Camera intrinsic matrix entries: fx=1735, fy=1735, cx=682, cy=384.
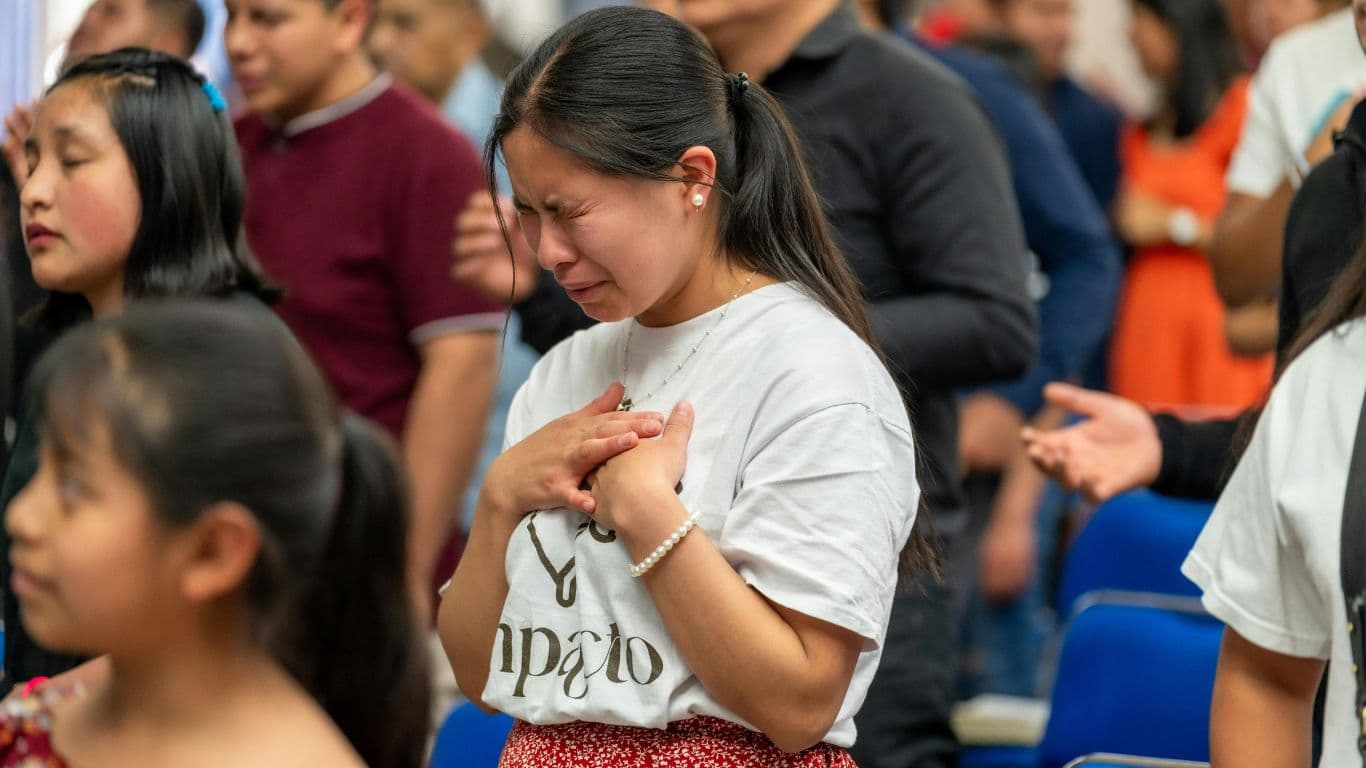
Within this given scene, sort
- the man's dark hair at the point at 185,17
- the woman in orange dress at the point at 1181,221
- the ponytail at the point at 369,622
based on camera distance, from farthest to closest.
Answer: the woman in orange dress at the point at 1181,221 → the man's dark hair at the point at 185,17 → the ponytail at the point at 369,622

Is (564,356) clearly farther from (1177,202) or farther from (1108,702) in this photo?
(1177,202)

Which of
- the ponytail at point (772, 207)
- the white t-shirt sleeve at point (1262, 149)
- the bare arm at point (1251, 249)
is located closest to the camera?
the ponytail at point (772, 207)

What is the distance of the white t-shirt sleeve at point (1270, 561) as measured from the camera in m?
1.61

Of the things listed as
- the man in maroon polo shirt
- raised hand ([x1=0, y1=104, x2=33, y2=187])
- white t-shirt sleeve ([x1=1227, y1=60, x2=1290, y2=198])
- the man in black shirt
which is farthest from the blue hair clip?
white t-shirt sleeve ([x1=1227, y1=60, x2=1290, y2=198])

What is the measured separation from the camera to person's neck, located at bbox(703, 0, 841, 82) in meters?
2.33

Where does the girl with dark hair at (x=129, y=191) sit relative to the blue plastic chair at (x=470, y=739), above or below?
above

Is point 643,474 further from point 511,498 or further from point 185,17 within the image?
point 185,17

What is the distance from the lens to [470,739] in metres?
2.16

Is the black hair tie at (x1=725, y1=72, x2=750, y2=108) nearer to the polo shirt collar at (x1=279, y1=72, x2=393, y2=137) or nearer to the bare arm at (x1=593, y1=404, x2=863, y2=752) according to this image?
the bare arm at (x1=593, y1=404, x2=863, y2=752)

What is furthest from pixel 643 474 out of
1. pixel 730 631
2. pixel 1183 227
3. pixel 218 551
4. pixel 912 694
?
pixel 1183 227

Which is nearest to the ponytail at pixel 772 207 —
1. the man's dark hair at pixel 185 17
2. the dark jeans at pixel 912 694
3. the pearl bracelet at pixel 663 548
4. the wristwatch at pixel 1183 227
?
the pearl bracelet at pixel 663 548

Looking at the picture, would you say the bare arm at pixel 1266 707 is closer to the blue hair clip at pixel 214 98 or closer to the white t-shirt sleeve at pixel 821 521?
the white t-shirt sleeve at pixel 821 521

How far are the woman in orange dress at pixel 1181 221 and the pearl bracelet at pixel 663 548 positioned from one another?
3451 millimetres

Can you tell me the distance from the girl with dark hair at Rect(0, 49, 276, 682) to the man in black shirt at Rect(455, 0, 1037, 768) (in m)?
0.36
